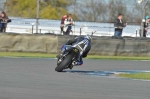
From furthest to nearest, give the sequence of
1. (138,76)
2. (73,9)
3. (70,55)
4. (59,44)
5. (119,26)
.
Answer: (73,9) < (119,26) < (59,44) < (70,55) < (138,76)

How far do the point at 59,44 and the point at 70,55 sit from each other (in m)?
9.56

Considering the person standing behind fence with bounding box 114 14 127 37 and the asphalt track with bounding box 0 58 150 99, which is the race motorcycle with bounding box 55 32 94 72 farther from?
the person standing behind fence with bounding box 114 14 127 37

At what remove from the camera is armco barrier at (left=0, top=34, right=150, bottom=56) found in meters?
→ 24.1

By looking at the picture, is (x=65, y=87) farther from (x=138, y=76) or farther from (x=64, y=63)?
(x=138, y=76)

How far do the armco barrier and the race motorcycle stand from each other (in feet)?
30.5

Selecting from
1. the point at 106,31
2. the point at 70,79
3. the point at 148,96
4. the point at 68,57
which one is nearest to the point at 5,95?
the point at 148,96

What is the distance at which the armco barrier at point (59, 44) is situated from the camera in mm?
24094

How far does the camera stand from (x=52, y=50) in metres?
24.2

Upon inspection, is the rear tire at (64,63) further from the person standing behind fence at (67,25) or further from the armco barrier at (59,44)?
the person standing behind fence at (67,25)

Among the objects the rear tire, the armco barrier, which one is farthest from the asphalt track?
the armco barrier

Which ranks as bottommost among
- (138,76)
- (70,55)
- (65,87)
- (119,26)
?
(138,76)

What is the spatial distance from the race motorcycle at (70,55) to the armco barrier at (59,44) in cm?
930

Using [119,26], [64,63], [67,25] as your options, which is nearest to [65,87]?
[64,63]

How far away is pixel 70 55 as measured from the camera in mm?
14477
